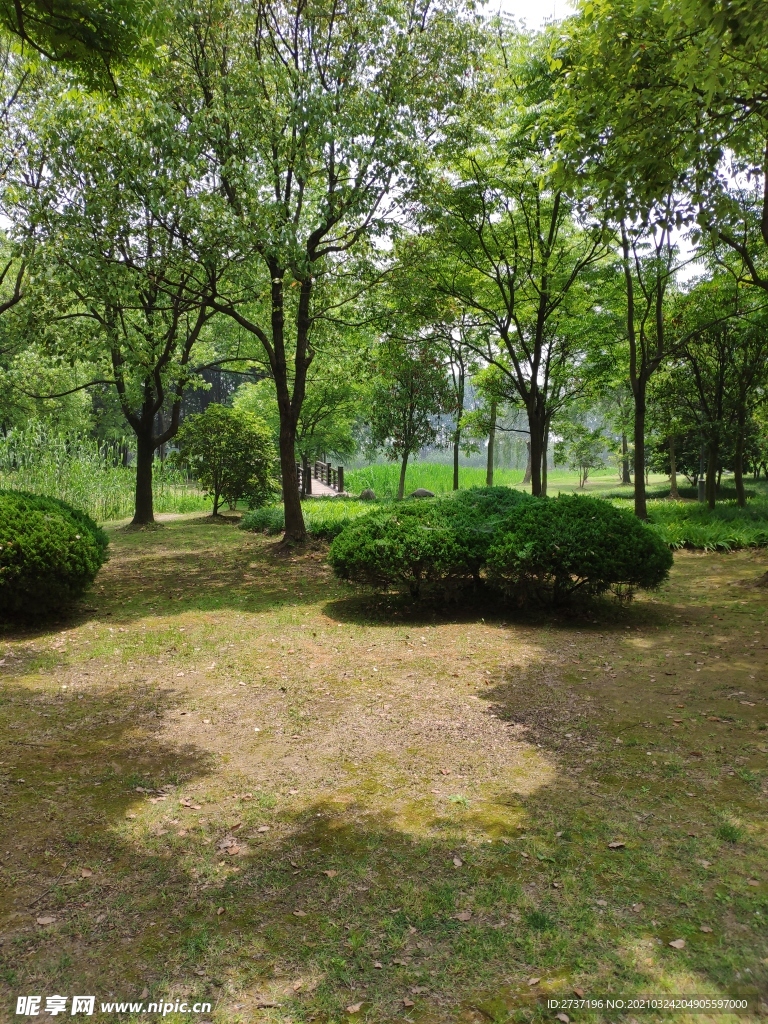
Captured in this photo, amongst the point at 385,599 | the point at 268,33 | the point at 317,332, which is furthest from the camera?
the point at 317,332

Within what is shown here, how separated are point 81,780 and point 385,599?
175 inches

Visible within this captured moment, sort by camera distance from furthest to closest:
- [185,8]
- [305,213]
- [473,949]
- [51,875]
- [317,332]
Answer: [317,332] → [305,213] → [185,8] → [51,875] → [473,949]

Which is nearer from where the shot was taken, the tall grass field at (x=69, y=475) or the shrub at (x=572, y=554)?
the shrub at (x=572, y=554)

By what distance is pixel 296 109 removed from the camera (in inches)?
339

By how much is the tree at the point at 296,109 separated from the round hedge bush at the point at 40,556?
421cm

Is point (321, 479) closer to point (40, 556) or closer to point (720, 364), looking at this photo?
point (720, 364)

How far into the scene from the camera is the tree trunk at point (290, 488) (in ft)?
36.6

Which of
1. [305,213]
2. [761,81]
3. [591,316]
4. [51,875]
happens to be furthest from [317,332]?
[51,875]

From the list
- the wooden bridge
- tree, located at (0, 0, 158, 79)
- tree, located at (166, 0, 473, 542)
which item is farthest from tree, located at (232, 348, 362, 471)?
tree, located at (0, 0, 158, 79)

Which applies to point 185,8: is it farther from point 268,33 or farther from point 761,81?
point 761,81

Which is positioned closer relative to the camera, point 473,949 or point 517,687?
point 473,949

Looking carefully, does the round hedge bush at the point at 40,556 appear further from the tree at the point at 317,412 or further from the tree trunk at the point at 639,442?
the tree at the point at 317,412

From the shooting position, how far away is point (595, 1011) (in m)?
1.93

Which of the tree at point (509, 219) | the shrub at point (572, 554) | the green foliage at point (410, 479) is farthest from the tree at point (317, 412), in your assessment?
the shrub at point (572, 554)
